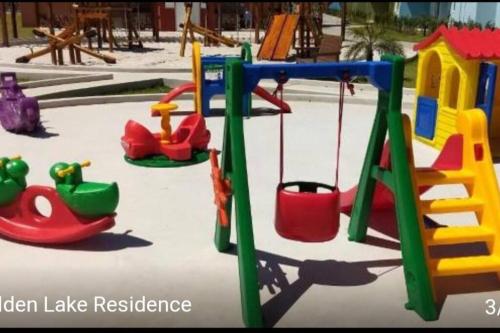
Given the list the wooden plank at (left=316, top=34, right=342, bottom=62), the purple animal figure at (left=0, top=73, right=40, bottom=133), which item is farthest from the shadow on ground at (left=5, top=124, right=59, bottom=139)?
the wooden plank at (left=316, top=34, right=342, bottom=62)

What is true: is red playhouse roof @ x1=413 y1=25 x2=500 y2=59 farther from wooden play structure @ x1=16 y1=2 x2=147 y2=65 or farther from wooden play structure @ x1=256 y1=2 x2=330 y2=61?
wooden play structure @ x1=16 y1=2 x2=147 y2=65

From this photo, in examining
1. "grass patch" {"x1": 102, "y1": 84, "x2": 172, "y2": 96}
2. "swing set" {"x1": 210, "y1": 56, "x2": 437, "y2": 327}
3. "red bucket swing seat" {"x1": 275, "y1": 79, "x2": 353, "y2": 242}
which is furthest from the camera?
"grass patch" {"x1": 102, "y1": 84, "x2": 172, "y2": 96}

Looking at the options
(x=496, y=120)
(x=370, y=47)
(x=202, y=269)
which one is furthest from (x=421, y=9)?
(x=202, y=269)

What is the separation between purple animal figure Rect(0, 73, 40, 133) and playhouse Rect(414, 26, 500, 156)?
18.6 ft

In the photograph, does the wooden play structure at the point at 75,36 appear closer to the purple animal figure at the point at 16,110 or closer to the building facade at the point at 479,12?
the purple animal figure at the point at 16,110

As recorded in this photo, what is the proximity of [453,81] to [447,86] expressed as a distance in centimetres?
54

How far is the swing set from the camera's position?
10.8ft

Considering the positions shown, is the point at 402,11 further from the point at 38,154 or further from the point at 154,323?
the point at 154,323

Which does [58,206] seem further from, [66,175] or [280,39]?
[280,39]

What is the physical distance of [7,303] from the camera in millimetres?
3400


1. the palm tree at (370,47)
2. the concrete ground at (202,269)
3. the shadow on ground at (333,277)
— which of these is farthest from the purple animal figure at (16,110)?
the palm tree at (370,47)

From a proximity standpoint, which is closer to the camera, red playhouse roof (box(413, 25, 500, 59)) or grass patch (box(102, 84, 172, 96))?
red playhouse roof (box(413, 25, 500, 59))

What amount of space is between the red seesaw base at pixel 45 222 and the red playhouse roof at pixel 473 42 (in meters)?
4.87

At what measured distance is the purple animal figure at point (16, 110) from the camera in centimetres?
783
